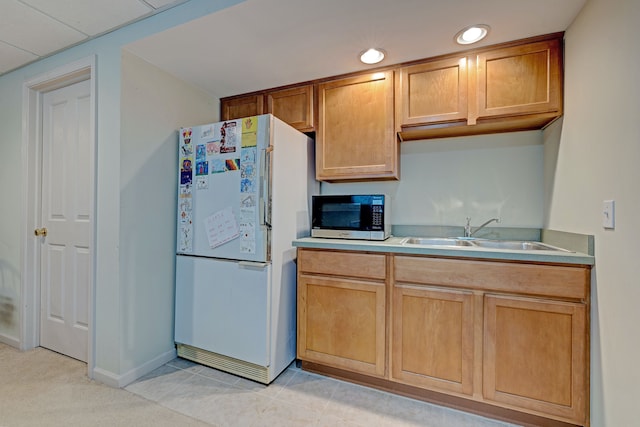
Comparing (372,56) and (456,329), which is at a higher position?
(372,56)

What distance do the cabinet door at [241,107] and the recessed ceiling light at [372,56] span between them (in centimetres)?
94

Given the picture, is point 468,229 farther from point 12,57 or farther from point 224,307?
point 12,57

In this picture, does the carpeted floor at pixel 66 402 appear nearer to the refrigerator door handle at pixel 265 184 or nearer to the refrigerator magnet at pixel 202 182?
the refrigerator door handle at pixel 265 184

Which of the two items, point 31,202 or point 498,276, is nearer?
point 498,276

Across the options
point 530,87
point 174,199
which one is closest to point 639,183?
point 530,87

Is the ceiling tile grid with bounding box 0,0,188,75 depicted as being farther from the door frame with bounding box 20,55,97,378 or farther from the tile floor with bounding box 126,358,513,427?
the tile floor with bounding box 126,358,513,427

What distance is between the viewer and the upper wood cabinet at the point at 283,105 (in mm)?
2289

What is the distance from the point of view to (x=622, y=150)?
45.3 inches

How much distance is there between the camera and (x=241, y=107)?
8.31 ft

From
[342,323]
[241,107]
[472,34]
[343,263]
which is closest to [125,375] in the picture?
[342,323]

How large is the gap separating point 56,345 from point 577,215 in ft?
12.1

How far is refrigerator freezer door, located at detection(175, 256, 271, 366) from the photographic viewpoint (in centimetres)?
185

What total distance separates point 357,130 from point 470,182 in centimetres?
93

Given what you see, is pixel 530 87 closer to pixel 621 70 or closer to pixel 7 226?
pixel 621 70
